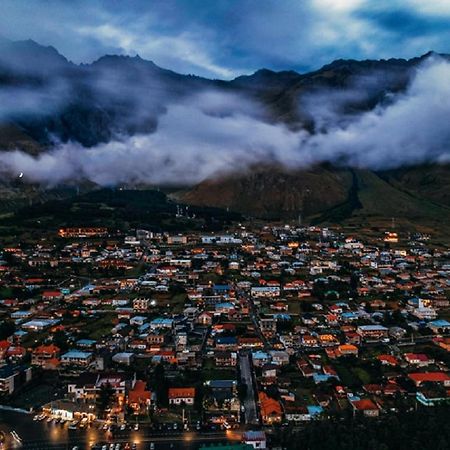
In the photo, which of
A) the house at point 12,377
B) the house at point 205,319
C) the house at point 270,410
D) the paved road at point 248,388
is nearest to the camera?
the house at point 270,410

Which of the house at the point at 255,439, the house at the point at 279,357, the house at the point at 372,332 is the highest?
the house at the point at 372,332

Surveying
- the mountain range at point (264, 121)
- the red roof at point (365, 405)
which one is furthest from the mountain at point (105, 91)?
the red roof at point (365, 405)

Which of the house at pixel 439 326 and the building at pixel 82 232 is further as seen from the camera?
the building at pixel 82 232

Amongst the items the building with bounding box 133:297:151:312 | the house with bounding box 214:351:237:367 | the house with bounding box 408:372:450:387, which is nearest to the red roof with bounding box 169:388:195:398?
the house with bounding box 214:351:237:367

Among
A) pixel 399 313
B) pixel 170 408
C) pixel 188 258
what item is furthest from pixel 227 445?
pixel 188 258

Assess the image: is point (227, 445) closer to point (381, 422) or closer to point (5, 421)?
point (381, 422)

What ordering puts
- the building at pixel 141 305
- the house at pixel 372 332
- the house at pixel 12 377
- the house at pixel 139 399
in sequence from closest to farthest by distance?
1. the house at pixel 139 399
2. the house at pixel 12 377
3. the house at pixel 372 332
4. the building at pixel 141 305

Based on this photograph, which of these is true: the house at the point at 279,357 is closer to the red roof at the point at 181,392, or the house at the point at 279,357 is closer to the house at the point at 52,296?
the red roof at the point at 181,392

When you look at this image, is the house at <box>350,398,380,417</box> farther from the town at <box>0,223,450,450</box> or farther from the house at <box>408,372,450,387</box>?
the house at <box>408,372,450,387</box>
